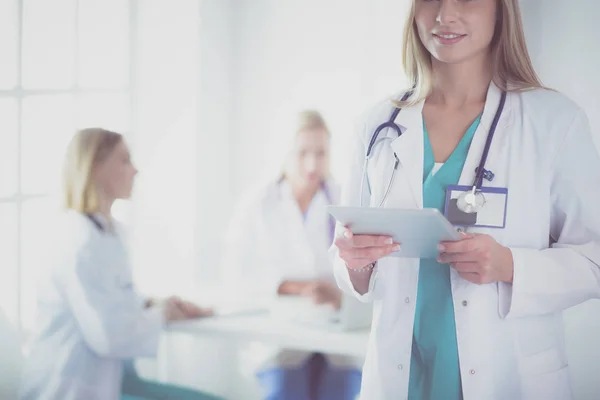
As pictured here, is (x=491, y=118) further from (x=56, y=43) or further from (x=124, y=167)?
(x=56, y=43)

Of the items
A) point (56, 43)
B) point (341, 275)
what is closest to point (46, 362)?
point (56, 43)

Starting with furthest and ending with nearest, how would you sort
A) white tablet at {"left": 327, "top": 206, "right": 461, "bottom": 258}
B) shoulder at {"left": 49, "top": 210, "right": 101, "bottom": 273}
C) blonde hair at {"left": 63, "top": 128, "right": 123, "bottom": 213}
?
blonde hair at {"left": 63, "top": 128, "right": 123, "bottom": 213}
shoulder at {"left": 49, "top": 210, "right": 101, "bottom": 273}
white tablet at {"left": 327, "top": 206, "right": 461, "bottom": 258}

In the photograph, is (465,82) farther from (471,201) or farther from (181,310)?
(181,310)

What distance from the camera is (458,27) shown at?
1.35m

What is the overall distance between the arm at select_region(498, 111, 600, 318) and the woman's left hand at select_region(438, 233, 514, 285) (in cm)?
2

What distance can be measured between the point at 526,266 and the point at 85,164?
5.16 ft

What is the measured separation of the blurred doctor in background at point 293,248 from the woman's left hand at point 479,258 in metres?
1.63

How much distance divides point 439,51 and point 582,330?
151 centimetres

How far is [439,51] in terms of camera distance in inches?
54.0

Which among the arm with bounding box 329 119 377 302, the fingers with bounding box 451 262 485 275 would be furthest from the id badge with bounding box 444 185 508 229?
the arm with bounding box 329 119 377 302

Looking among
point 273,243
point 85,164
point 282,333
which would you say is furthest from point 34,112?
point 273,243

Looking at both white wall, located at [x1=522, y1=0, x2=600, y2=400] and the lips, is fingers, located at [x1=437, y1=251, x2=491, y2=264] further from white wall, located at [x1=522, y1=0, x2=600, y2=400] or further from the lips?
white wall, located at [x1=522, y1=0, x2=600, y2=400]

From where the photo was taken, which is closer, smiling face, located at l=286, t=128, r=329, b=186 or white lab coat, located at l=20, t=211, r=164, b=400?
white lab coat, located at l=20, t=211, r=164, b=400

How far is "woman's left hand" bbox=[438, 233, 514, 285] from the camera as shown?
4.02ft
